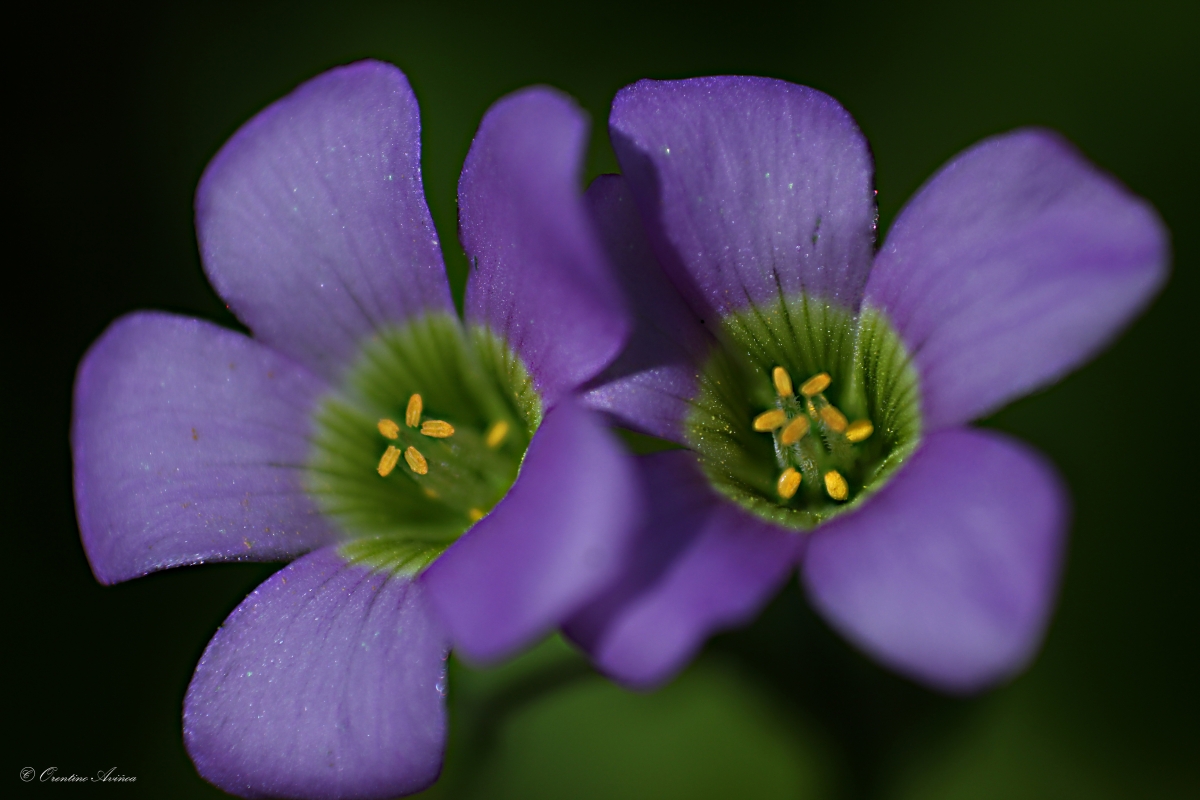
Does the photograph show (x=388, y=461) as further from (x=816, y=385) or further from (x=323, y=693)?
(x=816, y=385)

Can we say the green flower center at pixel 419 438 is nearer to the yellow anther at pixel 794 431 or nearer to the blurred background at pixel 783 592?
the yellow anther at pixel 794 431

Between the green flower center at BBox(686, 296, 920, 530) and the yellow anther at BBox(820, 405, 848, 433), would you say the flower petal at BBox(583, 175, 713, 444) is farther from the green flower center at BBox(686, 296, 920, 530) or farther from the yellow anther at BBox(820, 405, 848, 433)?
the yellow anther at BBox(820, 405, 848, 433)

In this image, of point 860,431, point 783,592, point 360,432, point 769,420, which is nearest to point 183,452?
point 360,432

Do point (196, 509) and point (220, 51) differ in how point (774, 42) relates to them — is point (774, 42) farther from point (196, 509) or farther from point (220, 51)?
point (196, 509)

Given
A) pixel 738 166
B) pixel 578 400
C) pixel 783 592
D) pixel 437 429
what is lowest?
pixel 783 592

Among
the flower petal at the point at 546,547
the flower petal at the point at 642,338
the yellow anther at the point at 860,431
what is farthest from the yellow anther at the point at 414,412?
the yellow anther at the point at 860,431

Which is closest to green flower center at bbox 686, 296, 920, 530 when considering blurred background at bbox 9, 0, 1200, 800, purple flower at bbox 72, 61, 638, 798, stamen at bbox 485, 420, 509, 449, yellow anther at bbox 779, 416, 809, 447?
yellow anther at bbox 779, 416, 809, 447

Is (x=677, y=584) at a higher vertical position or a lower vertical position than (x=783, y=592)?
higher
